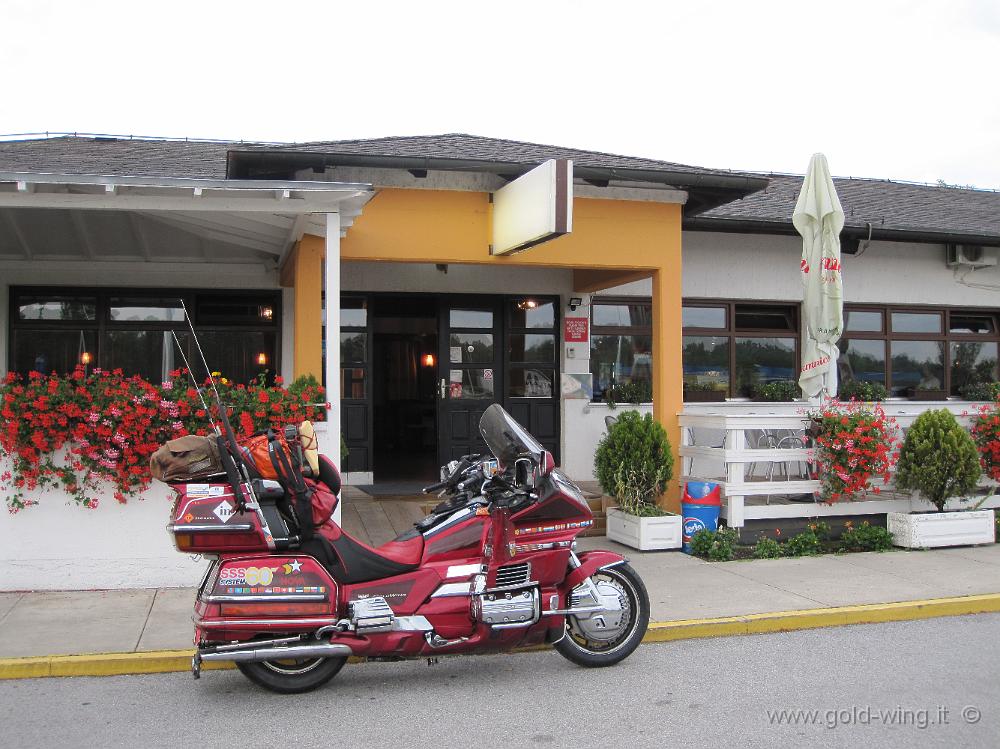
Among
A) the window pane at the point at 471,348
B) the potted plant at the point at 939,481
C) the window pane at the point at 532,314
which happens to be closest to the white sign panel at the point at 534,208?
the window pane at the point at 471,348

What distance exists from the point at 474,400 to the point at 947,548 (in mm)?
5667

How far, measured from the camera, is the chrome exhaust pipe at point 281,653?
4.80 meters

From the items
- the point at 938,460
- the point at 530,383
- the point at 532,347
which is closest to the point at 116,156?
the point at 532,347

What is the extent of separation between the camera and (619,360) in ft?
40.6

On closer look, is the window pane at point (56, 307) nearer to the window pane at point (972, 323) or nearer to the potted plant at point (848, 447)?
the potted plant at point (848, 447)

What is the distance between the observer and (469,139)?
10375mm

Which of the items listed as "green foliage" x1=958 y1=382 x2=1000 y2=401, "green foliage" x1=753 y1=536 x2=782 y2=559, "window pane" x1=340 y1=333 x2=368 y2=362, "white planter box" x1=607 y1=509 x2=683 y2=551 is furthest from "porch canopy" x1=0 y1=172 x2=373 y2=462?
"green foliage" x1=958 y1=382 x2=1000 y2=401

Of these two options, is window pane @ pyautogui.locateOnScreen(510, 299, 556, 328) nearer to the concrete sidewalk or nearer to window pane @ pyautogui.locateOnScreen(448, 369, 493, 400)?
window pane @ pyautogui.locateOnScreen(448, 369, 493, 400)

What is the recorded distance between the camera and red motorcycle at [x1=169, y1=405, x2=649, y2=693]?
487cm

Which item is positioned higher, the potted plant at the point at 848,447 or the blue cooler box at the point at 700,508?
the potted plant at the point at 848,447

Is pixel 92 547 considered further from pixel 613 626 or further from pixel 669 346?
pixel 669 346

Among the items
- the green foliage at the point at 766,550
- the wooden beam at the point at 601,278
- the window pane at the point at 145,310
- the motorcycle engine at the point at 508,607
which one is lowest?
the green foliage at the point at 766,550

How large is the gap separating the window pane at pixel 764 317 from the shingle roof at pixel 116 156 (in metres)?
7.13

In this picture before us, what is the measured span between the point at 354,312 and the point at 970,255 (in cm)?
902
